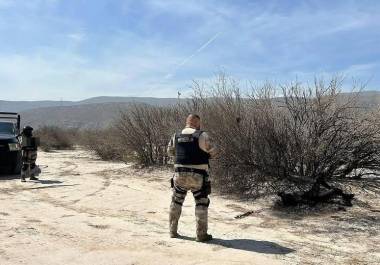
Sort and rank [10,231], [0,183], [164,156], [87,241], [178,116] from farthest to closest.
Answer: [164,156] → [178,116] → [0,183] → [10,231] → [87,241]

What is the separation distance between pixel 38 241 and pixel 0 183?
7687mm

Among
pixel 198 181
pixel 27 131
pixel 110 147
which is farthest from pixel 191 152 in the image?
pixel 110 147

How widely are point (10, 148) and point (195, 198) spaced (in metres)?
9.96

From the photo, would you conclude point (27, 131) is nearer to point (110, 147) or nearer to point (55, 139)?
point (110, 147)

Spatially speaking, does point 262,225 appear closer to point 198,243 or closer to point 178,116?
point 198,243

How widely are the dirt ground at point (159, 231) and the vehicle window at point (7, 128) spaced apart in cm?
446

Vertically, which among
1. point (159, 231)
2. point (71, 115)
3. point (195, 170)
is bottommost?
point (159, 231)

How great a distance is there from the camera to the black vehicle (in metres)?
15.6

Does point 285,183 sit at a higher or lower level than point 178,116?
lower

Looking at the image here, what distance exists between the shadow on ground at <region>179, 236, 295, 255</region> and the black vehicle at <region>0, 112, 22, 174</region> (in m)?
9.75

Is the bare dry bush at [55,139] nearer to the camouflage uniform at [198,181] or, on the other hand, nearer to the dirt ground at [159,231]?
the dirt ground at [159,231]

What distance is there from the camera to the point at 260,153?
11086 mm

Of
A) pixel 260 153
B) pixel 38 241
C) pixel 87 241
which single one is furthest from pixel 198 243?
pixel 260 153

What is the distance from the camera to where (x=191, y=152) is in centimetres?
732
